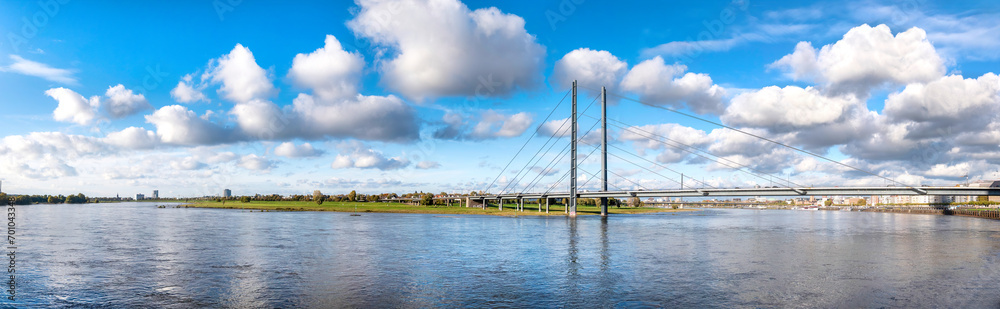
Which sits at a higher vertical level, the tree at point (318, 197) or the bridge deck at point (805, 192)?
the bridge deck at point (805, 192)

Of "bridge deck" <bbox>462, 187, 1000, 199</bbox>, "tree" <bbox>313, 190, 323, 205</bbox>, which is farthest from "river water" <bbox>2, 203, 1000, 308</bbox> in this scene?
"tree" <bbox>313, 190, 323, 205</bbox>

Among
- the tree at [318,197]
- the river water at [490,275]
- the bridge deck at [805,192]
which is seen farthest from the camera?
the tree at [318,197]

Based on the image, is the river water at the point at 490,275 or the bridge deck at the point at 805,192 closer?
the river water at the point at 490,275

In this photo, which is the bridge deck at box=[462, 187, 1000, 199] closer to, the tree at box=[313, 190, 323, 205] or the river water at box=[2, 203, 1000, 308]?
the river water at box=[2, 203, 1000, 308]

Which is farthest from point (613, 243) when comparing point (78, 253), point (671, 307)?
point (78, 253)

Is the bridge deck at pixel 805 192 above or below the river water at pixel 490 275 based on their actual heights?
above

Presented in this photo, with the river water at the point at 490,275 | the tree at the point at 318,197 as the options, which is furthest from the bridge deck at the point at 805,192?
the tree at the point at 318,197

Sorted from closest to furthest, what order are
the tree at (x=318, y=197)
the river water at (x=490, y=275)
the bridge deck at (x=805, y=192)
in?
the river water at (x=490, y=275)
the bridge deck at (x=805, y=192)
the tree at (x=318, y=197)

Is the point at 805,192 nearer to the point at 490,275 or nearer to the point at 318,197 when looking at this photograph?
the point at 490,275

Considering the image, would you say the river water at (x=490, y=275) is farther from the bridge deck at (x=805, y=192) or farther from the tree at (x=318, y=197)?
the tree at (x=318, y=197)

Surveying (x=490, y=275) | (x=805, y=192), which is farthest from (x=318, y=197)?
(x=490, y=275)

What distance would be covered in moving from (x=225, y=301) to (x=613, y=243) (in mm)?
32414

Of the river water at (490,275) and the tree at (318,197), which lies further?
the tree at (318,197)

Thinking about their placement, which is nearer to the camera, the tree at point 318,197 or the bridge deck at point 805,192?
the bridge deck at point 805,192
